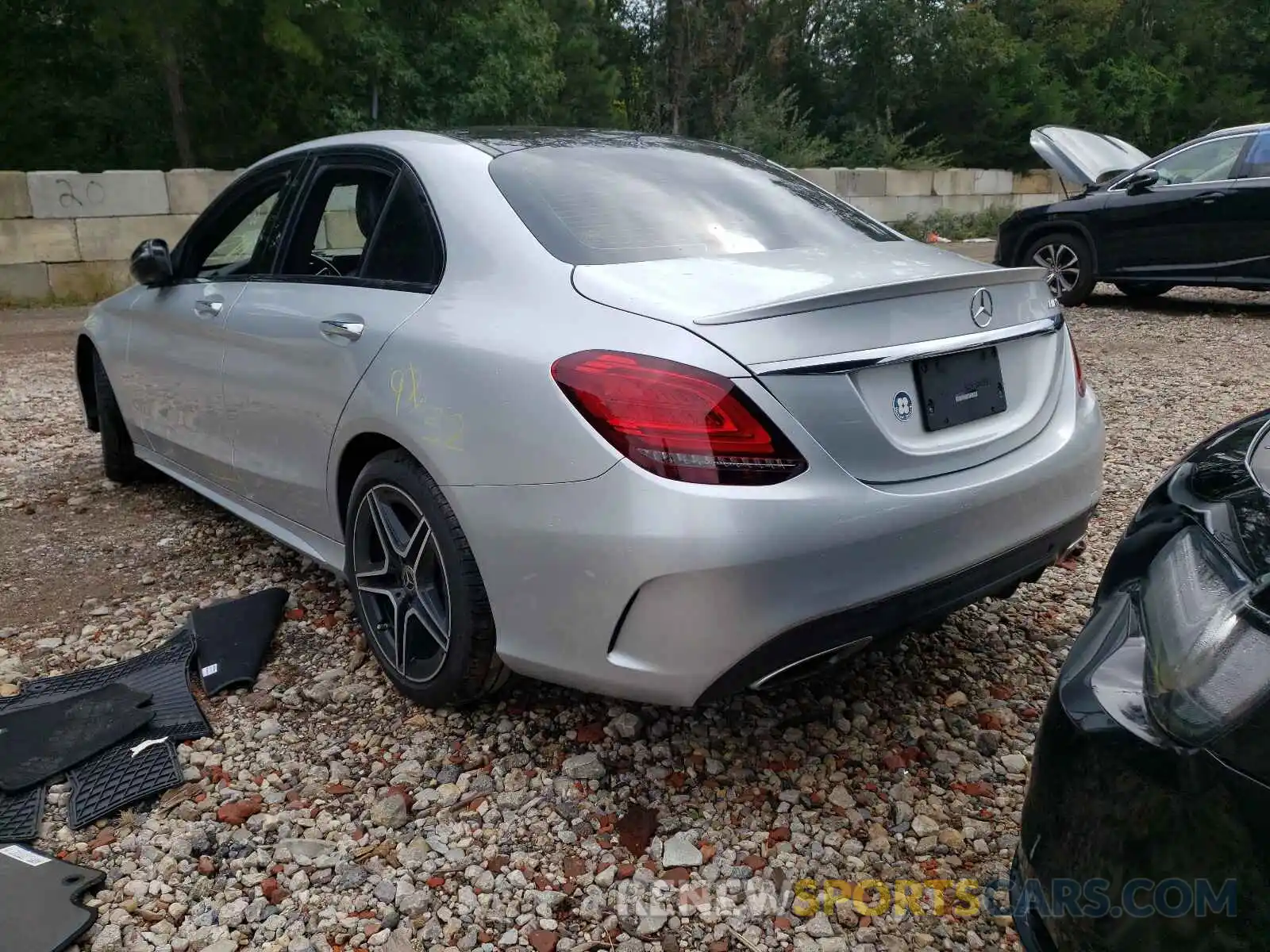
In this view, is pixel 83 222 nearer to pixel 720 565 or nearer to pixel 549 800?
pixel 549 800

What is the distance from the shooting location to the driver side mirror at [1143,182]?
883 cm

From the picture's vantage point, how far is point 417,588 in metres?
2.65

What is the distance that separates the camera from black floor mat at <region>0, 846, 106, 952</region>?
1.97 m

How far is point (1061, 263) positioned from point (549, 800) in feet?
28.9

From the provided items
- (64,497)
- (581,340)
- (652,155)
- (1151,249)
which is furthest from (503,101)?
(581,340)

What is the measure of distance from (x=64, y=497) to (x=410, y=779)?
320 cm

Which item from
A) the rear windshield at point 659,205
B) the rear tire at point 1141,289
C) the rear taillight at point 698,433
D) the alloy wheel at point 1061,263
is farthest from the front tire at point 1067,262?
the rear taillight at point 698,433

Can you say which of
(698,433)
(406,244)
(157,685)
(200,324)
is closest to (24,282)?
(200,324)

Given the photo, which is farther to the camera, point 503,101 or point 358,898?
point 503,101

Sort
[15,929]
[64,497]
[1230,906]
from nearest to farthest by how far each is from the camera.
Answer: [1230,906]
[15,929]
[64,497]

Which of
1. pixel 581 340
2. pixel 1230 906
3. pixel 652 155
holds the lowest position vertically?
pixel 1230 906

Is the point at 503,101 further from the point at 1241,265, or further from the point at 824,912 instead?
the point at 824,912

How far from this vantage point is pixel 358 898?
83.6 inches

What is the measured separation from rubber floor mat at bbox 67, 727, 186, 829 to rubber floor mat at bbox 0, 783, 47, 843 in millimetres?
70
